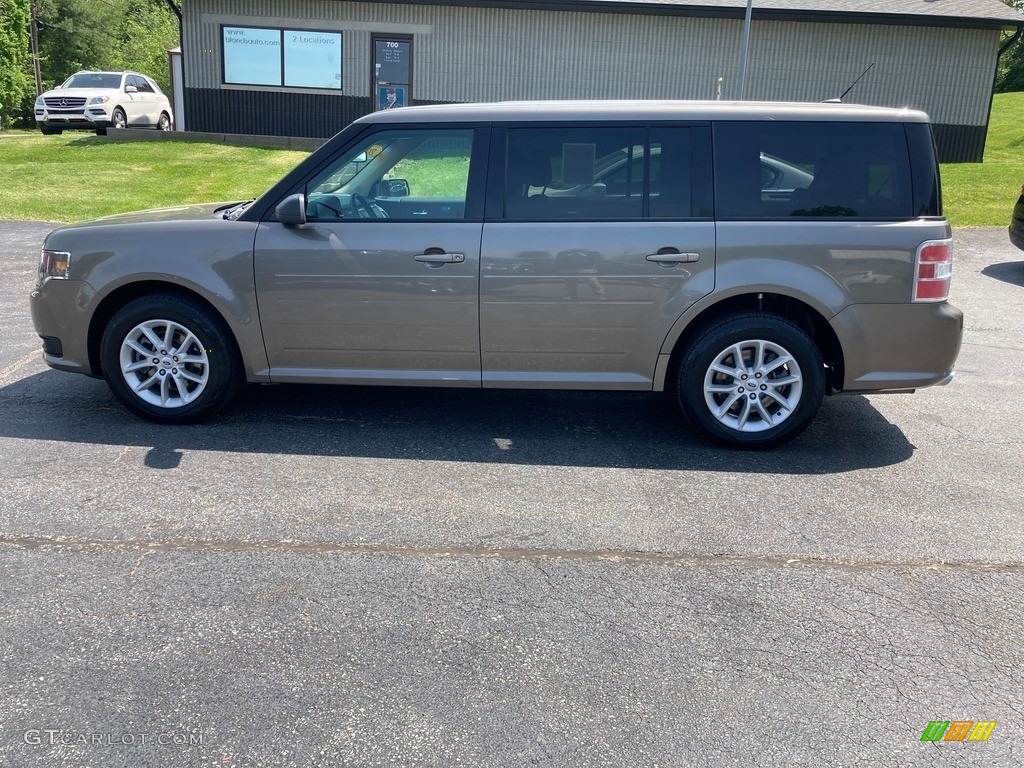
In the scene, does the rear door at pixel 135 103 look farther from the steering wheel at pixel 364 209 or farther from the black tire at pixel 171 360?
the steering wheel at pixel 364 209

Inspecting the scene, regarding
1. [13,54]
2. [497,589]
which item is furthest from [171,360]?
[13,54]

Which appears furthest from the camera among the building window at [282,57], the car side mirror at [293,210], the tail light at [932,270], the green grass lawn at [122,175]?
the building window at [282,57]

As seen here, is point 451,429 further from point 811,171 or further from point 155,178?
point 155,178

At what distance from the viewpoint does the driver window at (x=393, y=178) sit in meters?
5.31

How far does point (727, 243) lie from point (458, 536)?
2252 mm

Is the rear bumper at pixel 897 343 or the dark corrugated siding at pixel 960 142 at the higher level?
the dark corrugated siding at pixel 960 142

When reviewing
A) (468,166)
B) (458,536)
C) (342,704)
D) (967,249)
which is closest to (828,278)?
(468,166)

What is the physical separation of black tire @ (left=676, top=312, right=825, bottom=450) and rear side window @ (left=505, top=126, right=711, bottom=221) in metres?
0.73

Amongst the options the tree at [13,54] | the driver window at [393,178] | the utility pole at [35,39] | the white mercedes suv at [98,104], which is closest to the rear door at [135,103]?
the white mercedes suv at [98,104]

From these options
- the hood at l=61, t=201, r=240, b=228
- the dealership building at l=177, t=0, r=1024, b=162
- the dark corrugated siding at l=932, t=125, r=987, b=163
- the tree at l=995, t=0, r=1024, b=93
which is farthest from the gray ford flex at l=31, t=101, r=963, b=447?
the tree at l=995, t=0, r=1024, b=93

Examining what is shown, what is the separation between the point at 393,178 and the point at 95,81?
22.3 meters

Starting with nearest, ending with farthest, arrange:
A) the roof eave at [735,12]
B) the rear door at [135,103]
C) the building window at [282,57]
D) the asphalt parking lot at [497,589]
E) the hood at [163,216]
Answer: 1. the asphalt parking lot at [497,589]
2. the hood at [163,216]
3. the roof eave at [735,12]
4. the building window at [282,57]
5. the rear door at [135,103]

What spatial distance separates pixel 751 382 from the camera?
5.32m

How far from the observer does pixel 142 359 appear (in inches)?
218
